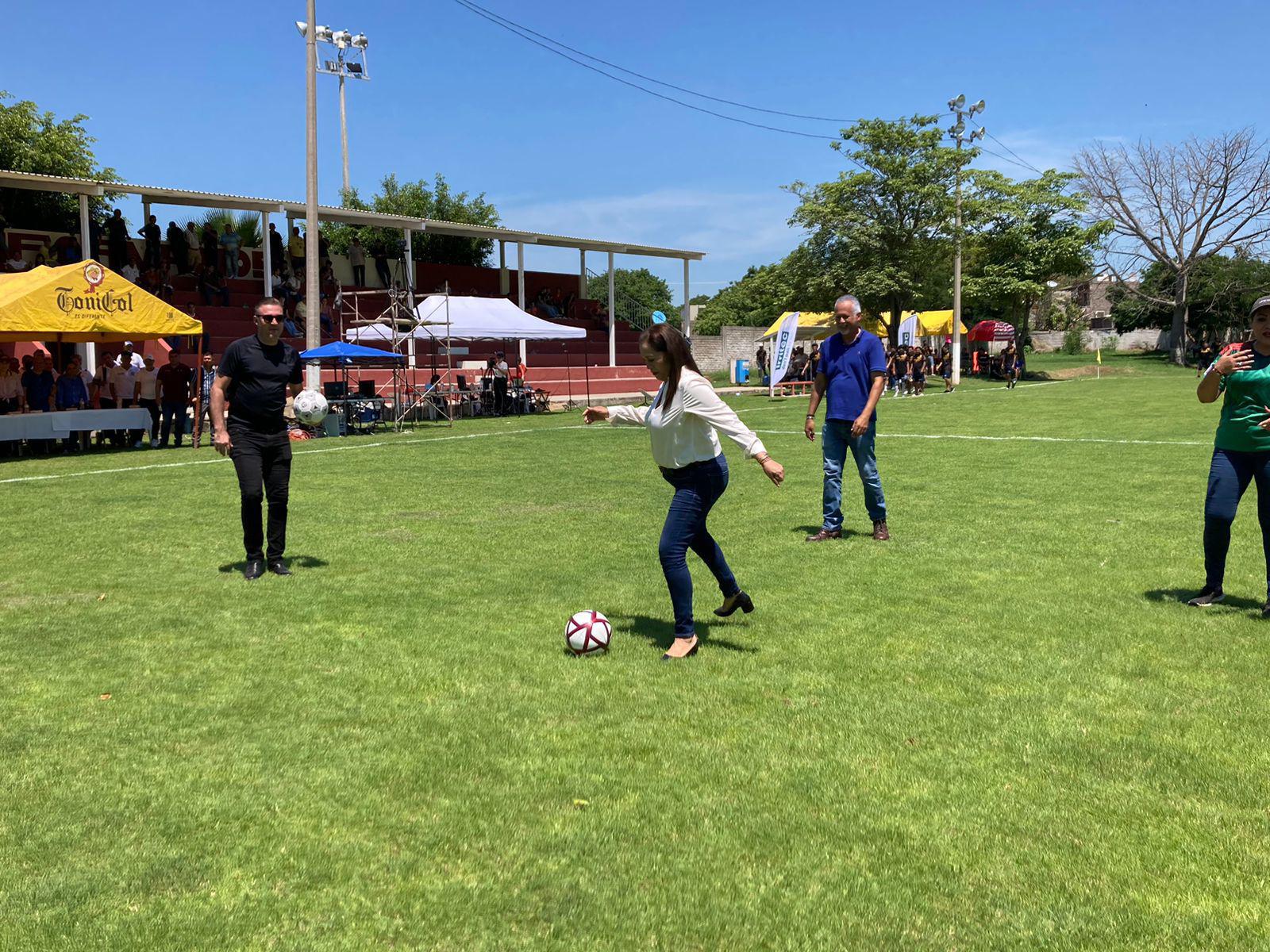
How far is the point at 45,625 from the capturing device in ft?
20.5

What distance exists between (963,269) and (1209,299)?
18.5m

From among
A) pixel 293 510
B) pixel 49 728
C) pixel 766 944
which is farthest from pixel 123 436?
pixel 766 944

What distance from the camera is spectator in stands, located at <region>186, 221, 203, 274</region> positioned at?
96.7 ft

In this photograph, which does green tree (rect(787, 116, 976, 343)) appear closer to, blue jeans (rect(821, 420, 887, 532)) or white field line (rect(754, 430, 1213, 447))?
white field line (rect(754, 430, 1213, 447))

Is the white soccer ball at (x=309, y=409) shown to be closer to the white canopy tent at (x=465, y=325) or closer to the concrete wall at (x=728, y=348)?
the white canopy tent at (x=465, y=325)

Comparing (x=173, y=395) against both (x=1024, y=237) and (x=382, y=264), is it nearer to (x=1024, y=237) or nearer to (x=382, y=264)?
(x=382, y=264)

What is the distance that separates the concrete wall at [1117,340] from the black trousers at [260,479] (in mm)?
70437

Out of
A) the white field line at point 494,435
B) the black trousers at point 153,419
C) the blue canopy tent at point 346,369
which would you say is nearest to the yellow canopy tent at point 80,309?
the black trousers at point 153,419

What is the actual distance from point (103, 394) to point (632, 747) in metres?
20.1

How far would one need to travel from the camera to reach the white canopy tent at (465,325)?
2633 cm

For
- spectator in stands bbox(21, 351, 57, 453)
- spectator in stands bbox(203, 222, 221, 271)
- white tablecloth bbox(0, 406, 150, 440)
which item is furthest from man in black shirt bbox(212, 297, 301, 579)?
spectator in stands bbox(203, 222, 221, 271)

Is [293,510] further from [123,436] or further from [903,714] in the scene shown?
[123,436]

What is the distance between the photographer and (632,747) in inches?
167

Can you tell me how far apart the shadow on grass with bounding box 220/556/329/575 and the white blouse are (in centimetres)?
365
